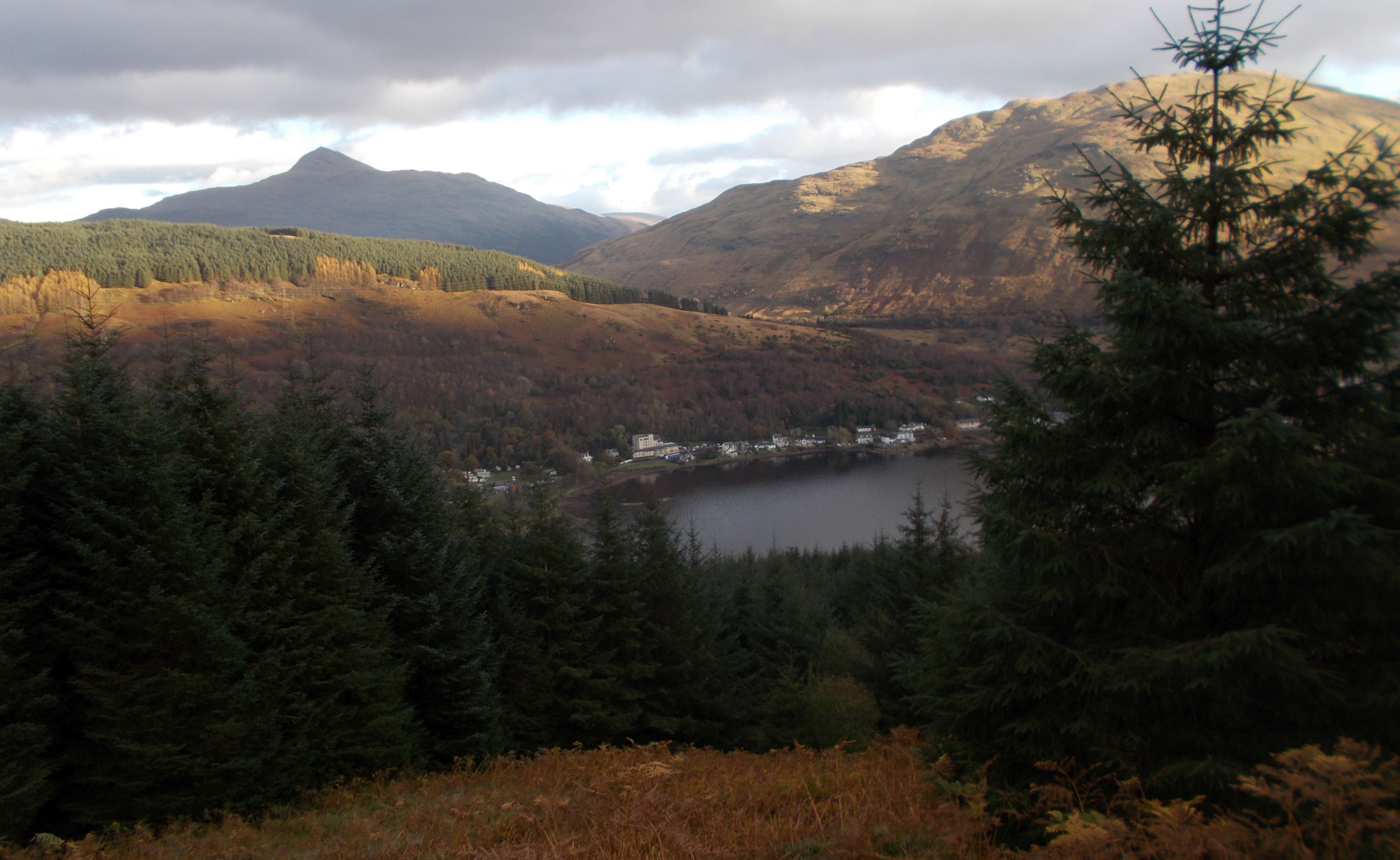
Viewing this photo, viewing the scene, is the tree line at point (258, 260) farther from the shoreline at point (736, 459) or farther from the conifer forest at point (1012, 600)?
the conifer forest at point (1012, 600)

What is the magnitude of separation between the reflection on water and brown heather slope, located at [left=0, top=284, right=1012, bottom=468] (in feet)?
28.1

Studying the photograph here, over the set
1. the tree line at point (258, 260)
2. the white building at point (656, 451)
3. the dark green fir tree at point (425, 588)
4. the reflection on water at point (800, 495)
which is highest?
the tree line at point (258, 260)

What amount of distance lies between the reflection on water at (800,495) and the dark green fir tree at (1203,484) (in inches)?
1163

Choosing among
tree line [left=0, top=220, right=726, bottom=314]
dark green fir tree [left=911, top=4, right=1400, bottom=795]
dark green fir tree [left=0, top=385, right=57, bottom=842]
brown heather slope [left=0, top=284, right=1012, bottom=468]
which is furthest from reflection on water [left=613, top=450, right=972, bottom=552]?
tree line [left=0, top=220, right=726, bottom=314]

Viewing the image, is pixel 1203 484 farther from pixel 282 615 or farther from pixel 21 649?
pixel 21 649

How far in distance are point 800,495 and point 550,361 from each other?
4241 cm

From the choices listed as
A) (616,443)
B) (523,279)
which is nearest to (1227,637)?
(616,443)

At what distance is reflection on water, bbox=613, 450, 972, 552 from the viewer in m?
42.2

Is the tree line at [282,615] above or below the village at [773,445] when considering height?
above

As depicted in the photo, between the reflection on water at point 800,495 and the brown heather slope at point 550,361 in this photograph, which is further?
the brown heather slope at point 550,361

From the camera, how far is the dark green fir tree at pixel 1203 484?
394 centimetres

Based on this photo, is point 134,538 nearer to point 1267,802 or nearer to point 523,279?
point 1267,802

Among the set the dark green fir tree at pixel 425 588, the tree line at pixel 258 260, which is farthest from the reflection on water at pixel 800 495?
the tree line at pixel 258 260

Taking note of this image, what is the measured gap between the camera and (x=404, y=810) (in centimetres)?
546
